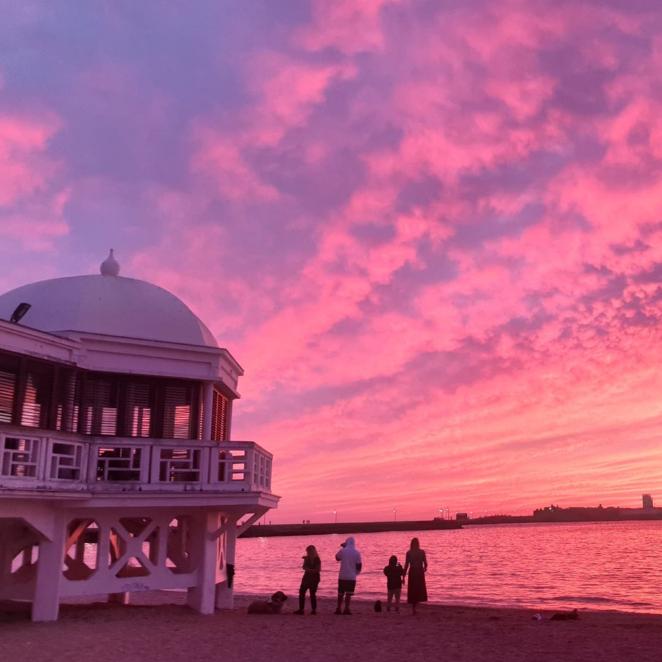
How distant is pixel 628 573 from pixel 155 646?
186 feet

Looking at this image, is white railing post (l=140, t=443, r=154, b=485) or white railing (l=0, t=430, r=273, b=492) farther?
white railing post (l=140, t=443, r=154, b=485)

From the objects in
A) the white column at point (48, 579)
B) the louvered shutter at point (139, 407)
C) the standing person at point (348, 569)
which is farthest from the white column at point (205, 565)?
the white column at point (48, 579)

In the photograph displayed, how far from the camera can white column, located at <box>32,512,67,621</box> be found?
1625 cm

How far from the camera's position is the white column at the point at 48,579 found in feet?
53.3

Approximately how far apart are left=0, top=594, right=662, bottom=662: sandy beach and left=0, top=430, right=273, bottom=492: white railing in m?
2.93

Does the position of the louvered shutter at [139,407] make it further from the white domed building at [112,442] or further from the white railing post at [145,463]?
the white railing post at [145,463]

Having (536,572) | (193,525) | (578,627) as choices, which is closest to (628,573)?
(536,572)

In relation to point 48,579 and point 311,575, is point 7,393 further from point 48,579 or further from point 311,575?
point 311,575

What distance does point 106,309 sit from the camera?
742 inches

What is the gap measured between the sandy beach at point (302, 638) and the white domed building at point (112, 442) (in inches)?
→ 47.6

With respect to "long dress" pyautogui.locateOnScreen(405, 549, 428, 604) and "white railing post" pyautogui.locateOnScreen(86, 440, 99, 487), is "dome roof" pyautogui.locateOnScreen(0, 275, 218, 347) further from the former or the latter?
"long dress" pyautogui.locateOnScreen(405, 549, 428, 604)

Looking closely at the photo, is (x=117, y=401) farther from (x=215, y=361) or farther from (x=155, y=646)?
(x=155, y=646)

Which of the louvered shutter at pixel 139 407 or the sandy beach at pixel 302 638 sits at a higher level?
the louvered shutter at pixel 139 407

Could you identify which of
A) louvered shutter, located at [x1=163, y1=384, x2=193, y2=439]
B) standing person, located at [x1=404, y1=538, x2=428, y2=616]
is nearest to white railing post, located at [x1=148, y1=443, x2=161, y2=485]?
louvered shutter, located at [x1=163, y1=384, x2=193, y2=439]
